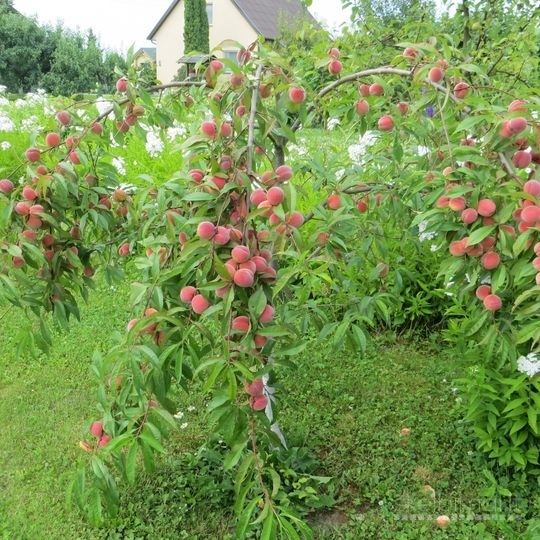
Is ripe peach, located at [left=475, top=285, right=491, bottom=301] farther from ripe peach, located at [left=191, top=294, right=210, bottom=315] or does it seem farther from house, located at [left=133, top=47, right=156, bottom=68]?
house, located at [left=133, top=47, right=156, bottom=68]

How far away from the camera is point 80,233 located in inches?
74.1

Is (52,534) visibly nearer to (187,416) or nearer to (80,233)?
(187,416)

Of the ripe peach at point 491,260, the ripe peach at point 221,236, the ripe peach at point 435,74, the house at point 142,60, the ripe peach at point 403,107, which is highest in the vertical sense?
the house at point 142,60

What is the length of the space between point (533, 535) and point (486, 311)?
0.83 meters

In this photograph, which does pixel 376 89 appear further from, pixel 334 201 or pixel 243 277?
pixel 243 277

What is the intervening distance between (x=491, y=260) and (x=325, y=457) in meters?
1.43

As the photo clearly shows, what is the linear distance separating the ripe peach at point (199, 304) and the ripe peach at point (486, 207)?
647 millimetres

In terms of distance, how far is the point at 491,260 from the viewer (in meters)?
1.38

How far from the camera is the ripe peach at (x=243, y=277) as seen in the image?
3.74 feet

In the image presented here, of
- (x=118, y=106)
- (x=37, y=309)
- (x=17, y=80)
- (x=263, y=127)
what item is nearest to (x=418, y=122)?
(x=263, y=127)

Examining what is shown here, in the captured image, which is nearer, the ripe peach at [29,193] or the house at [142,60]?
the ripe peach at [29,193]

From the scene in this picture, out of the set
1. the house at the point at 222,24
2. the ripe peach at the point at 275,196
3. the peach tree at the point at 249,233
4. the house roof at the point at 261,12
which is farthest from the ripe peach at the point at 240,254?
the house roof at the point at 261,12

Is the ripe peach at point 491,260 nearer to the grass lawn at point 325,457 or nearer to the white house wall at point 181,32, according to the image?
the grass lawn at point 325,457

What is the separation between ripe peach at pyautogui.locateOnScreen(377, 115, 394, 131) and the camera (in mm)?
1732
